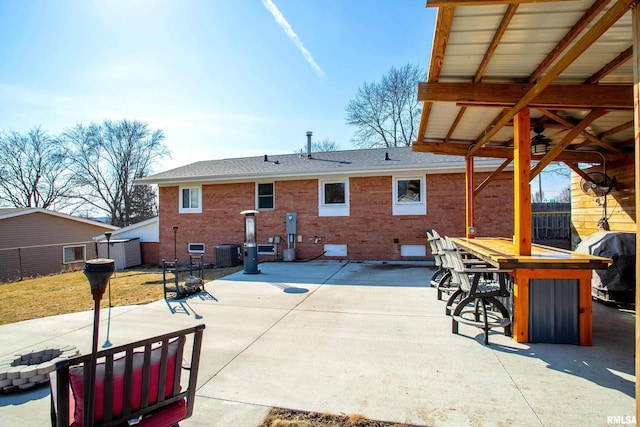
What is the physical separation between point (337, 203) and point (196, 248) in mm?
6166

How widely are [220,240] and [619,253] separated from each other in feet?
37.5

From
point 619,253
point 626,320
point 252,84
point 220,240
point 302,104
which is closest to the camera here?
point 626,320

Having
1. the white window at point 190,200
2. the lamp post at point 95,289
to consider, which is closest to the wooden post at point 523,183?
the lamp post at point 95,289

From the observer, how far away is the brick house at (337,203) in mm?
9906

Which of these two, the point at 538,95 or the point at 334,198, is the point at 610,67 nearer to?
the point at 538,95

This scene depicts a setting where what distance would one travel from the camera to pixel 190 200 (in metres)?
12.5

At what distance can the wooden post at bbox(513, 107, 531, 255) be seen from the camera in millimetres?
3789

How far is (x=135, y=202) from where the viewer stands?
3036 cm

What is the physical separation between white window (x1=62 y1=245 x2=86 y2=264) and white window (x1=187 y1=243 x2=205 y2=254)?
10.5 metres

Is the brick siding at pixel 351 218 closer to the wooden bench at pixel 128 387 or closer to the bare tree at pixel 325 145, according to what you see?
the wooden bench at pixel 128 387

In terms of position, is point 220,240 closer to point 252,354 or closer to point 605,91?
point 252,354

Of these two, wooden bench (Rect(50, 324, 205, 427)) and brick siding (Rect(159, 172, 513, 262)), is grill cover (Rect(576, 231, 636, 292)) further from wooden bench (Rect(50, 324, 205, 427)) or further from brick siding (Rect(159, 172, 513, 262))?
wooden bench (Rect(50, 324, 205, 427))

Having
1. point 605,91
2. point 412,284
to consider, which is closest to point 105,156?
point 412,284

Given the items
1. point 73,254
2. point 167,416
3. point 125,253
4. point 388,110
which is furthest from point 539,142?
point 73,254
